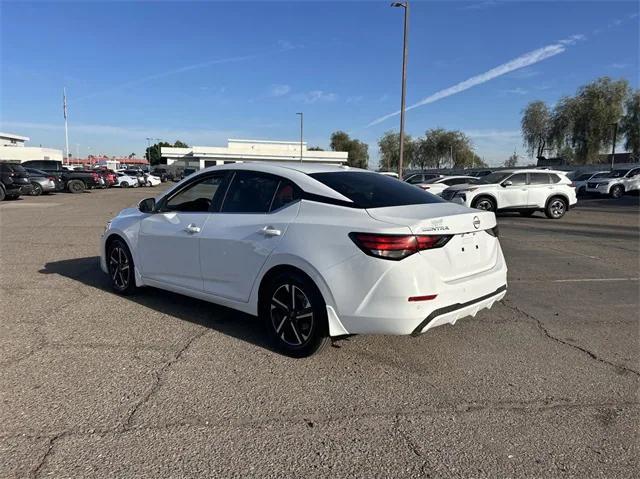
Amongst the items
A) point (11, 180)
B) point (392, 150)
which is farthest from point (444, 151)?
point (11, 180)

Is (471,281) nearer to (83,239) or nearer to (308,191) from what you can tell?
(308,191)

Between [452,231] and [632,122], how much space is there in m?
59.7

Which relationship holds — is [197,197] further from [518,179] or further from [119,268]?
[518,179]

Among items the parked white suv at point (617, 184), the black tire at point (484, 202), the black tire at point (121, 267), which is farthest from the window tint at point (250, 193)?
the parked white suv at point (617, 184)

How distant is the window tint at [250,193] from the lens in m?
4.39

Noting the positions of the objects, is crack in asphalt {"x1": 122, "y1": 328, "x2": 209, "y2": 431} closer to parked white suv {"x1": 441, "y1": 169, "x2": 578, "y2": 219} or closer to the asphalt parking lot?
the asphalt parking lot

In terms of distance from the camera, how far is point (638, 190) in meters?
30.2

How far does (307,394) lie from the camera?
3453 millimetres

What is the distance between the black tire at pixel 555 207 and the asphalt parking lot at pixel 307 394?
11.6m

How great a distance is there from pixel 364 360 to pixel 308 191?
4.87ft

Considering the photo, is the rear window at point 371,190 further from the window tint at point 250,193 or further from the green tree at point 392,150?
the green tree at point 392,150

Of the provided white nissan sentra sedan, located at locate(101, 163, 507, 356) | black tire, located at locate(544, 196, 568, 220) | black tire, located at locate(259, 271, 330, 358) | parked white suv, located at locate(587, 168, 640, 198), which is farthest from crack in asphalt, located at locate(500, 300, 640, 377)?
parked white suv, located at locate(587, 168, 640, 198)

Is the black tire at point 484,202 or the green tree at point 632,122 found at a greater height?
the green tree at point 632,122

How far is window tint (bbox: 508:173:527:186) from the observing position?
54.5ft
